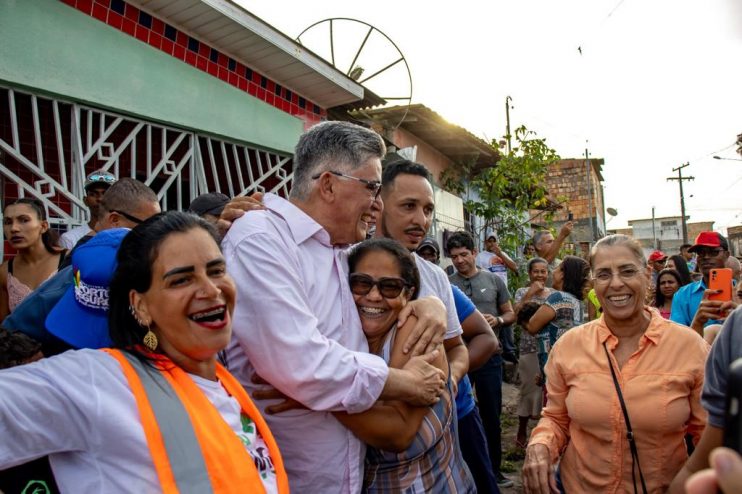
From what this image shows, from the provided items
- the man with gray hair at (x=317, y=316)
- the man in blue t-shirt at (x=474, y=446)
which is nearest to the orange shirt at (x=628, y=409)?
the man in blue t-shirt at (x=474, y=446)

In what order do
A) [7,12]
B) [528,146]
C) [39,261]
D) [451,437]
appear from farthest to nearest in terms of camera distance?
[528,146]
[7,12]
[39,261]
[451,437]

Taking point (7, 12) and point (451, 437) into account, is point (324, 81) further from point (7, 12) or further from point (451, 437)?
point (451, 437)

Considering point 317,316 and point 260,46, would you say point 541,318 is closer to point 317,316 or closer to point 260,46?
point 317,316

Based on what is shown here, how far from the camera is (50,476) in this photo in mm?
1430

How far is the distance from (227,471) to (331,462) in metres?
0.51

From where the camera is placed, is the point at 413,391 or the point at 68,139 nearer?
the point at 413,391

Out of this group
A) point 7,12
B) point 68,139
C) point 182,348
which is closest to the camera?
point 182,348

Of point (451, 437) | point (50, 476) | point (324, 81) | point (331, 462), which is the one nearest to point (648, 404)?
point (451, 437)

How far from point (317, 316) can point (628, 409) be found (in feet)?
4.55

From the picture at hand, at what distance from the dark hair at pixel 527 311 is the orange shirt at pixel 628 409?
118 inches

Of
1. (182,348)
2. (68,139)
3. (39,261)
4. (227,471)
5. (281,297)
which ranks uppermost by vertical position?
(68,139)

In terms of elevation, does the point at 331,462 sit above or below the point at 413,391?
below

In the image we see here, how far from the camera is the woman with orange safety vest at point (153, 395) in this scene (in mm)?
1310

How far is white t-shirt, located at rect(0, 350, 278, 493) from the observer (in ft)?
4.14
